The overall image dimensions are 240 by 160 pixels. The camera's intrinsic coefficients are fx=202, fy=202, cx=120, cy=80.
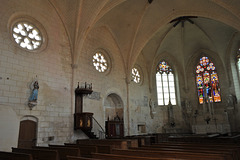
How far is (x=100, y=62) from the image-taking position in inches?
614

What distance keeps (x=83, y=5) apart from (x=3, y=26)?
4869mm

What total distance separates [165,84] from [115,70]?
700 centimetres

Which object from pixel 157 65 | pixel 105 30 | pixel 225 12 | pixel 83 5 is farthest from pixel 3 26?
pixel 157 65

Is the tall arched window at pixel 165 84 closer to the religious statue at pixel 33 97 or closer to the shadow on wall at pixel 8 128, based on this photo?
the religious statue at pixel 33 97

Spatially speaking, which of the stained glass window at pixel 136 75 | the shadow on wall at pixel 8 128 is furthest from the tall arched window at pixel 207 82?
the shadow on wall at pixel 8 128

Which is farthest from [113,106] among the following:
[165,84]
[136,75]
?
[165,84]

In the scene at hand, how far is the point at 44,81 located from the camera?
1133cm

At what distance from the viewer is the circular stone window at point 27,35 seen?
36.0 feet

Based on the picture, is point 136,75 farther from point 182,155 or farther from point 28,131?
point 182,155

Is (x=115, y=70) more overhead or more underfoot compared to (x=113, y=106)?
more overhead

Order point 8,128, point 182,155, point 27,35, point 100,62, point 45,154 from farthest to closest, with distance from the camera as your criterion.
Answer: point 100,62
point 27,35
point 8,128
point 45,154
point 182,155

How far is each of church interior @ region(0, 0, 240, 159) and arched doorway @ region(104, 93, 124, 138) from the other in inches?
2.8

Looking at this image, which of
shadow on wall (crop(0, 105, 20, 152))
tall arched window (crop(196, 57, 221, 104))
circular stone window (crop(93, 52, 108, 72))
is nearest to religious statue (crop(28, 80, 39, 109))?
shadow on wall (crop(0, 105, 20, 152))

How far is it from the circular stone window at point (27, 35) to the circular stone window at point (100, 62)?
4.43 meters
